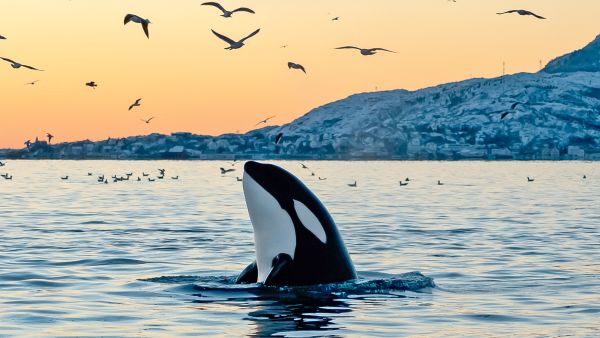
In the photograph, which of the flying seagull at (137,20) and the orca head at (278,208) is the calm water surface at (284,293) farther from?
the flying seagull at (137,20)

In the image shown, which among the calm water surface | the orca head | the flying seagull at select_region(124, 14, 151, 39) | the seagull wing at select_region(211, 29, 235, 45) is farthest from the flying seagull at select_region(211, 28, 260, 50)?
the orca head

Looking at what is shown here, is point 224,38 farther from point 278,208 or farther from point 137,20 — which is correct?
point 278,208

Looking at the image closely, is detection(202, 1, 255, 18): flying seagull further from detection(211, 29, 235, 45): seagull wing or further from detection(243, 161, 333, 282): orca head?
detection(243, 161, 333, 282): orca head

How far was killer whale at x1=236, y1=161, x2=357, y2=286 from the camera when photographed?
1538 centimetres

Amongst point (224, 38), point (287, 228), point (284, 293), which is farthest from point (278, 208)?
point (224, 38)

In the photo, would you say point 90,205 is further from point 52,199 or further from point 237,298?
point 237,298

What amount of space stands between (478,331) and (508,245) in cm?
1490

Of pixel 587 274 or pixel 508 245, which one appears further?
pixel 508 245

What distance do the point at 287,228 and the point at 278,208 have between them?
31 cm

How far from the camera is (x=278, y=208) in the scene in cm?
1541

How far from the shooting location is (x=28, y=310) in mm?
15641

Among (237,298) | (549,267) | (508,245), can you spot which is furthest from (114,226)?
(237,298)

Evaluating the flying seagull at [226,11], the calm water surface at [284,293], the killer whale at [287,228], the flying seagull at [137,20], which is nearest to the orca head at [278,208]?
the killer whale at [287,228]

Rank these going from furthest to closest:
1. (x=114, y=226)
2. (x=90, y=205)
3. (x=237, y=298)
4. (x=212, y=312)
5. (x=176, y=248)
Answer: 1. (x=90, y=205)
2. (x=114, y=226)
3. (x=176, y=248)
4. (x=237, y=298)
5. (x=212, y=312)
